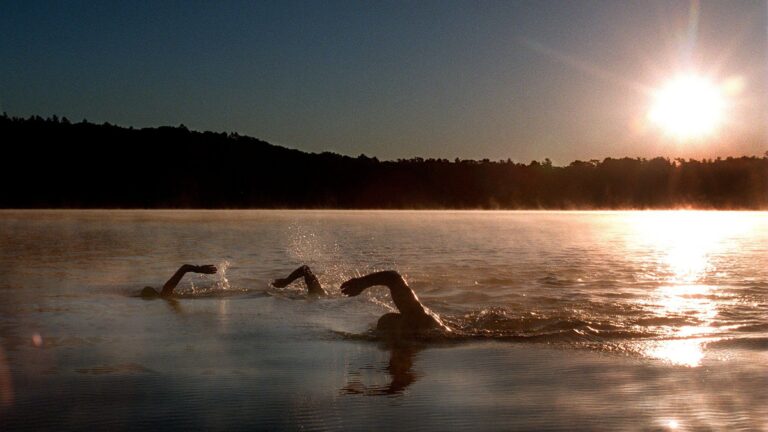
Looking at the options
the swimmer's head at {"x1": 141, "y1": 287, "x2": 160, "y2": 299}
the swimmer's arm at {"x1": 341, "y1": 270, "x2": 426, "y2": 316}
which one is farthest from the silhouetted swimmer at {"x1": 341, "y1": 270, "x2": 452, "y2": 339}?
the swimmer's head at {"x1": 141, "y1": 287, "x2": 160, "y2": 299}

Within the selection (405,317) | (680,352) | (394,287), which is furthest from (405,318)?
(680,352)

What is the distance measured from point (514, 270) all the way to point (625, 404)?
65.8 feet

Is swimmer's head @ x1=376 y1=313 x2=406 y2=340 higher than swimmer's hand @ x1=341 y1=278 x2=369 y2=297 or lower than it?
lower

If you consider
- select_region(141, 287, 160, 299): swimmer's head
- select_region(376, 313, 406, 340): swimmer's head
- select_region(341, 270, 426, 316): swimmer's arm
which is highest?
select_region(341, 270, 426, 316): swimmer's arm

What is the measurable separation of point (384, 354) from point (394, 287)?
1729 mm

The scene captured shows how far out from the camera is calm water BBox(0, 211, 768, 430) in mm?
8641

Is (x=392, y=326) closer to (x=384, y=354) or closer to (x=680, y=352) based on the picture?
(x=384, y=354)

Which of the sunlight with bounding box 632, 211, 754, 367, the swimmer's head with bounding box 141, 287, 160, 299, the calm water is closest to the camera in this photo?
the calm water

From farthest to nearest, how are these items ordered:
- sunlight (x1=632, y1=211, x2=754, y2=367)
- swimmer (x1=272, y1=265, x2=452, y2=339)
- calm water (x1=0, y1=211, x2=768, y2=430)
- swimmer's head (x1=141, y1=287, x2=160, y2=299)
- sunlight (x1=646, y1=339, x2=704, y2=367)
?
swimmer's head (x1=141, y1=287, x2=160, y2=299) < swimmer (x1=272, y1=265, x2=452, y2=339) < sunlight (x1=632, y1=211, x2=754, y2=367) < sunlight (x1=646, y1=339, x2=704, y2=367) < calm water (x1=0, y1=211, x2=768, y2=430)

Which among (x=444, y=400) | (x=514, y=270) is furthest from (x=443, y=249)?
(x=444, y=400)

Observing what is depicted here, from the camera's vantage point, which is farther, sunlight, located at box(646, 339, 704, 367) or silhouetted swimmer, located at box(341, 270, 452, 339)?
silhouetted swimmer, located at box(341, 270, 452, 339)

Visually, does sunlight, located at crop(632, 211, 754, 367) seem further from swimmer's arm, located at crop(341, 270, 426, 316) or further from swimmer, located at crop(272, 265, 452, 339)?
swimmer's arm, located at crop(341, 270, 426, 316)

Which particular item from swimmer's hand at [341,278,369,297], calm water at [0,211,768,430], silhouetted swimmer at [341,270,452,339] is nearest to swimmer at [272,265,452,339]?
silhouetted swimmer at [341,270,452,339]

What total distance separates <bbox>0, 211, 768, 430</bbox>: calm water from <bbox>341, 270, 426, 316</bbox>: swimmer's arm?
2.68 ft
